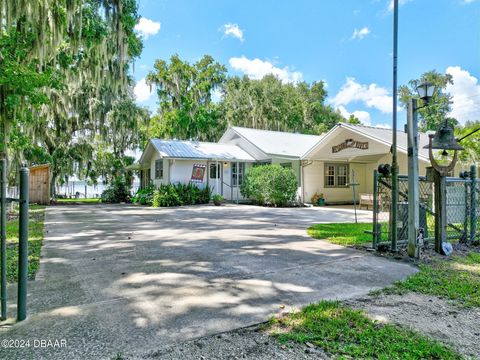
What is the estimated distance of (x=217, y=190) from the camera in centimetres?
1931

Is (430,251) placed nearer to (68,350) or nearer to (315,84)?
(68,350)

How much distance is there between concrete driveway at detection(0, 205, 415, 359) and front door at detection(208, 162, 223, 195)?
38.3 ft

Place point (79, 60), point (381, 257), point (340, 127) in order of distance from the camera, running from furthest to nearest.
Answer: point (340, 127), point (79, 60), point (381, 257)

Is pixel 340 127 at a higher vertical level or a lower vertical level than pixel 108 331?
higher

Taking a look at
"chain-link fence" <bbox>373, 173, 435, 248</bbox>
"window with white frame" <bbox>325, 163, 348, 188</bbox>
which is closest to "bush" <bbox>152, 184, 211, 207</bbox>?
"window with white frame" <bbox>325, 163, 348, 188</bbox>

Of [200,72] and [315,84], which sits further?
[315,84]

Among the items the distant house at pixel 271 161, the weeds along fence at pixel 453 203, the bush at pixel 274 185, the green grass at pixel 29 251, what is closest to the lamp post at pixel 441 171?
the weeds along fence at pixel 453 203

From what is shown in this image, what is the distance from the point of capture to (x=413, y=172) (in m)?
5.66

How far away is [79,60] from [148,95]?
21.0 m

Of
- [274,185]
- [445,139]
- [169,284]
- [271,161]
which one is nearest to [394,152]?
[445,139]

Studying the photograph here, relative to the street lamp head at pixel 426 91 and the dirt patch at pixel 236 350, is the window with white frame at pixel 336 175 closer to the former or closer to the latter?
the street lamp head at pixel 426 91

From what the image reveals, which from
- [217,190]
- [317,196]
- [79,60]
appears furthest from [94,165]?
[317,196]

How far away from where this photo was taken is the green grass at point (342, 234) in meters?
6.94

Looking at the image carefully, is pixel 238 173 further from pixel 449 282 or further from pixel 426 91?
pixel 449 282
